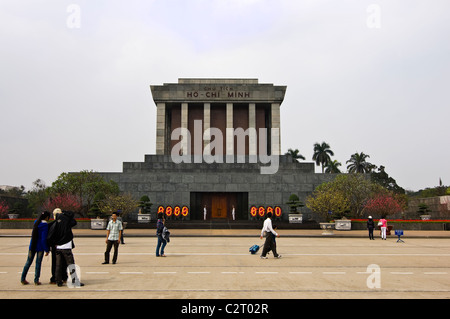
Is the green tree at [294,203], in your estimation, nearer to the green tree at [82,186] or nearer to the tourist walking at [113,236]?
the green tree at [82,186]

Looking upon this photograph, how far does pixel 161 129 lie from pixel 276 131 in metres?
15.4

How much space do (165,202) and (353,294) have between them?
103ft

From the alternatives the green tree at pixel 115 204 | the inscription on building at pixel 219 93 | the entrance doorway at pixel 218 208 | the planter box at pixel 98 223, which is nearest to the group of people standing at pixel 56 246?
the planter box at pixel 98 223

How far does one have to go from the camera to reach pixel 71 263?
9133 mm

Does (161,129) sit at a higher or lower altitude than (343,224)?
higher

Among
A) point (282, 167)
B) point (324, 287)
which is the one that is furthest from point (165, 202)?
point (324, 287)

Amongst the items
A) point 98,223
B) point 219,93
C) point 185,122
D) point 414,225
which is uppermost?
point 219,93

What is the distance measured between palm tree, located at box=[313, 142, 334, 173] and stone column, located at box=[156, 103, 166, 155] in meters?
52.1

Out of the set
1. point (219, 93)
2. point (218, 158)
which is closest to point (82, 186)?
point (218, 158)

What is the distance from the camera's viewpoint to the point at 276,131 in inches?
1902

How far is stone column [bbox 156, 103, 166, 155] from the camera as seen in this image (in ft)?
156

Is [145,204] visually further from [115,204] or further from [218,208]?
[218,208]

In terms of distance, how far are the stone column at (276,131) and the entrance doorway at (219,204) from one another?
10256 mm
